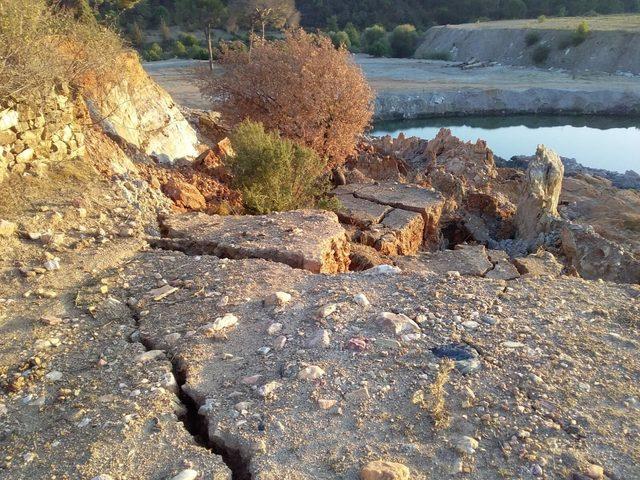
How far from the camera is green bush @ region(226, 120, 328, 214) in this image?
7828 millimetres

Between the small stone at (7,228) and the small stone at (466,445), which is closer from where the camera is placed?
the small stone at (466,445)

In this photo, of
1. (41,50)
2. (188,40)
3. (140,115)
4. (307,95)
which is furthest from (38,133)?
(188,40)

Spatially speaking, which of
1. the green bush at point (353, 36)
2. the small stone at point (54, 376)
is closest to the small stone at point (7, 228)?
the small stone at point (54, 376)

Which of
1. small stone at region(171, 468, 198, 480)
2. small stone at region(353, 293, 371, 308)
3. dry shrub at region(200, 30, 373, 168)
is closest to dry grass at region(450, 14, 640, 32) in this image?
dry shrub at region(200, 30, 373, 168)

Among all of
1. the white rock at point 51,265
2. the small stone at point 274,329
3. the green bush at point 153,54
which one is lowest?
the small stone at point 274,329

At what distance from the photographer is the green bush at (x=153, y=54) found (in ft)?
123

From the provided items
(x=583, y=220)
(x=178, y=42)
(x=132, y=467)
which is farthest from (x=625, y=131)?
(x=132, y=467)

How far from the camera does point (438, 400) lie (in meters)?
3.39

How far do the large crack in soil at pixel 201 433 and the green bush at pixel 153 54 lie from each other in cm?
3651

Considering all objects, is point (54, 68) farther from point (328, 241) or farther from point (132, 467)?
point (132, 467)

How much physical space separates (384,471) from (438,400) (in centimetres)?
64

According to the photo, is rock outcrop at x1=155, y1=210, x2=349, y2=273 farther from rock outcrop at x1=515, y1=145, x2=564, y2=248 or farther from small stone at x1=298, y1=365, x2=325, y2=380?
rock outcrop at x1=515, y1=145, x2=564, y2=248

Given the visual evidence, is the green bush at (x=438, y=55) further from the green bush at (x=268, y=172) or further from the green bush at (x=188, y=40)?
the green bush at (x=268, y=172)

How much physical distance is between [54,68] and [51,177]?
46.8 inches
